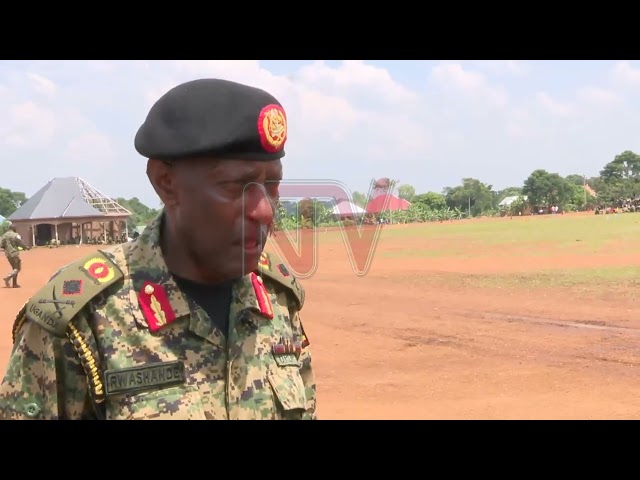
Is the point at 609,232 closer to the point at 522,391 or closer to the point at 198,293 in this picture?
the point at 522,391

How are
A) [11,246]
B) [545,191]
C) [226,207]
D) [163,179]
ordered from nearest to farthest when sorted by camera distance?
1. [226,207]
2. [163,179]
3. [11,246]
4. [545,191]

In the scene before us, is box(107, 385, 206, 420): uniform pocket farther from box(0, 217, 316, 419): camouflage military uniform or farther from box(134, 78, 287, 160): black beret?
box(134, 78, 287, 160): black beret

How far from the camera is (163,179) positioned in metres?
1.80

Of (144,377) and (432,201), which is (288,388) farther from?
(432,201)

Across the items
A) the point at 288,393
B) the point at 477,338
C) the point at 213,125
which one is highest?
the point at 213,125

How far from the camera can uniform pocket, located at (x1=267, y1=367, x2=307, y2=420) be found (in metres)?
1.94

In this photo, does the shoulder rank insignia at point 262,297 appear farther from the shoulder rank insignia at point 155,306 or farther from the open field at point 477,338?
the open field at point 477,338

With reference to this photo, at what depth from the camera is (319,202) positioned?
261 cm

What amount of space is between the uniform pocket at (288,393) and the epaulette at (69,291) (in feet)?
1.82

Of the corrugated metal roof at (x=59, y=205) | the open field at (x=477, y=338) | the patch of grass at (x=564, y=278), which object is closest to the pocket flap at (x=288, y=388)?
the open field at (x=477, y=338)

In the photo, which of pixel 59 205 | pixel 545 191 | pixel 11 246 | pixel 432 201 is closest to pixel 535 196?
pixel 545 191

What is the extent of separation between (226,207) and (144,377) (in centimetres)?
52

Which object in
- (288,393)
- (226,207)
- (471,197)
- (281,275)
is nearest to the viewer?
(226,207)

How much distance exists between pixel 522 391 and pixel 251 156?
5862 millimetres
